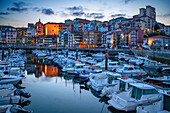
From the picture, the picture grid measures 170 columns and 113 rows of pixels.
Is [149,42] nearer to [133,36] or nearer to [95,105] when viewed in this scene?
[133,36]

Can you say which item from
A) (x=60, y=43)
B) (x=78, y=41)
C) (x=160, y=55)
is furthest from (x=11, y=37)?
(x=160, y=55)

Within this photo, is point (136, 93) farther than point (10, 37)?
No

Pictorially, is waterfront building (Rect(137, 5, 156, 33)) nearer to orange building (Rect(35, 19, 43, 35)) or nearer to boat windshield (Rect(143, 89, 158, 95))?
orange building (Rect(35, 19, 43, 35))

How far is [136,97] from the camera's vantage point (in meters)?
12.5

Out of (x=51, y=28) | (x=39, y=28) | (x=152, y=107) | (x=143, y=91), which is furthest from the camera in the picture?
(x=39, y=28)

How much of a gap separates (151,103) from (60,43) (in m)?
84.6

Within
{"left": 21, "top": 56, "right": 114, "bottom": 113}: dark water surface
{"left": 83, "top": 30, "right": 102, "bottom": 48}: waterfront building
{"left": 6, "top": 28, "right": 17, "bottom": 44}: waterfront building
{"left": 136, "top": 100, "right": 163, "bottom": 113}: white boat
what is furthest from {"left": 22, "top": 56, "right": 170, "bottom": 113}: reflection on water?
{"left": 6, "top": 28, "right": 17, "bottom": 44}: waterfront building

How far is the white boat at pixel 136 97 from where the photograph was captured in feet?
39.5

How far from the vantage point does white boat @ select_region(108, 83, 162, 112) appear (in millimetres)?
12055

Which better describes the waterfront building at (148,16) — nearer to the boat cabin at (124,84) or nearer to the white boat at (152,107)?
the boat cabin at (124,84)

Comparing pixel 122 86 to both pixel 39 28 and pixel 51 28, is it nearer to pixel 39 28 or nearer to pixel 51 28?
pixel 51 28

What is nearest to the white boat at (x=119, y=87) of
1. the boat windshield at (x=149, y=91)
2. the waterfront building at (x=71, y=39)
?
the boat windshield at (x=149, y=91)

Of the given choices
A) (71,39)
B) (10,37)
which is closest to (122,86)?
(71,39)

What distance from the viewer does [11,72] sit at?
23.4 metres
